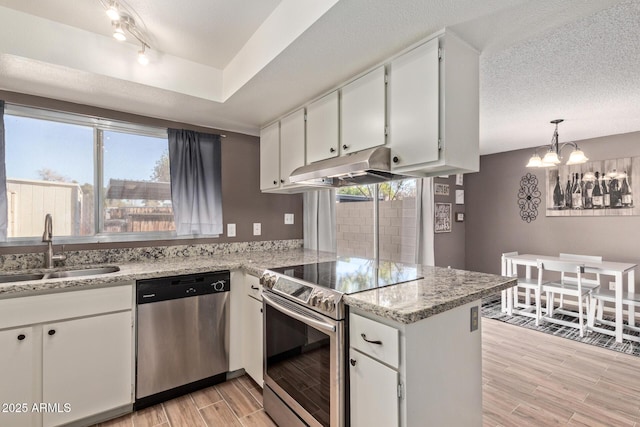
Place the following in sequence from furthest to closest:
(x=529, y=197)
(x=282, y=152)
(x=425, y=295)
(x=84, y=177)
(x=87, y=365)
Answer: (x=529, y=197), (x=282, y=152), (x=84, y=177), (x=87, y=365), (x=425, y=295)

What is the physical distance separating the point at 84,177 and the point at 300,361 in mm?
2194

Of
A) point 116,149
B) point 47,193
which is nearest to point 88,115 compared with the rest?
point 116,149

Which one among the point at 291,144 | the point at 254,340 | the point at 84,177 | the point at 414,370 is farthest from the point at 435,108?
the point at 84,177

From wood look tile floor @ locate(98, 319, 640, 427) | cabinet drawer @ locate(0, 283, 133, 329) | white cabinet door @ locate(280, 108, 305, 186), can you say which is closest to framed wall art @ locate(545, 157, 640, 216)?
wood look tile floor @ locate(98, 319, 640, 427)

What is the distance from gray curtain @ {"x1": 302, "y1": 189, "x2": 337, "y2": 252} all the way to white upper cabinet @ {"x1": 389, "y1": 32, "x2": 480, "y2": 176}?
144 centimetres

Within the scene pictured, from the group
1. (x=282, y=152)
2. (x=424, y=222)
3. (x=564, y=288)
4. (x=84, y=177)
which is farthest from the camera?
(x=424, y=222)

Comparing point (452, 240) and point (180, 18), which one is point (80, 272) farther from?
point (452, 240)

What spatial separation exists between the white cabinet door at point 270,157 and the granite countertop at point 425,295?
5.43 ft

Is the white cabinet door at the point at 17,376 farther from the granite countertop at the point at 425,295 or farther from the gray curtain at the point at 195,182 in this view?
the granite countertop at the point at 425,295

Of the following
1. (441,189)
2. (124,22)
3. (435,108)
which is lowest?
(441,189)

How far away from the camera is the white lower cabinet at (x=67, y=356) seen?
1.66 m

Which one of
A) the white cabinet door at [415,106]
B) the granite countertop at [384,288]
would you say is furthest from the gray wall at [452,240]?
the white cabinet door at [415,106]

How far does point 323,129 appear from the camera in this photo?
2.23 meters

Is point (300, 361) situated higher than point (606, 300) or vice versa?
point (300, 361)
